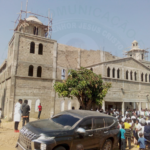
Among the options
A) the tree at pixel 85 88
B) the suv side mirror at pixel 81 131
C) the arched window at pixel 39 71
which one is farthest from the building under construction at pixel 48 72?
the suv side mirror at pixel 81 131

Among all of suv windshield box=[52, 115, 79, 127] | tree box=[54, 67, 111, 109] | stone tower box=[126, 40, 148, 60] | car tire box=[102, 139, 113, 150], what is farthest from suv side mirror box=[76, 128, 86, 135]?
stone tower box=[126, 40, 148, 60]

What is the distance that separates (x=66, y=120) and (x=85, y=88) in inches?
294

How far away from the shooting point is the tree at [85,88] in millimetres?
13141

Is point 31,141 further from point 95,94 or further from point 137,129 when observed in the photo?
point 95,94

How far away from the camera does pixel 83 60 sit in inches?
942

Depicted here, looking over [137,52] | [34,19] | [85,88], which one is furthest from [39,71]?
[137,52]

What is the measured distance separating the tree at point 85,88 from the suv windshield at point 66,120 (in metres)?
6.68

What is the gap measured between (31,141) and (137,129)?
6.31 metres

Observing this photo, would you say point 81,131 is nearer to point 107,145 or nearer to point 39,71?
point 107,145

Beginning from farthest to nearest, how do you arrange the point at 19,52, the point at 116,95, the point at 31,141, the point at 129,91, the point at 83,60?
the point at 83,60 < the point at 129,91 < the point at 116,95 < the point at 19,52 < the point at 31,141

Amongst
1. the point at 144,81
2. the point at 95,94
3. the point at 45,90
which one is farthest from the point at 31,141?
the point at 144,81

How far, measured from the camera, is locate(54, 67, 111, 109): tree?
1314 cm

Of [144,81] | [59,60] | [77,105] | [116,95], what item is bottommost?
[77,105]

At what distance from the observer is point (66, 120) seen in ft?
19.4
